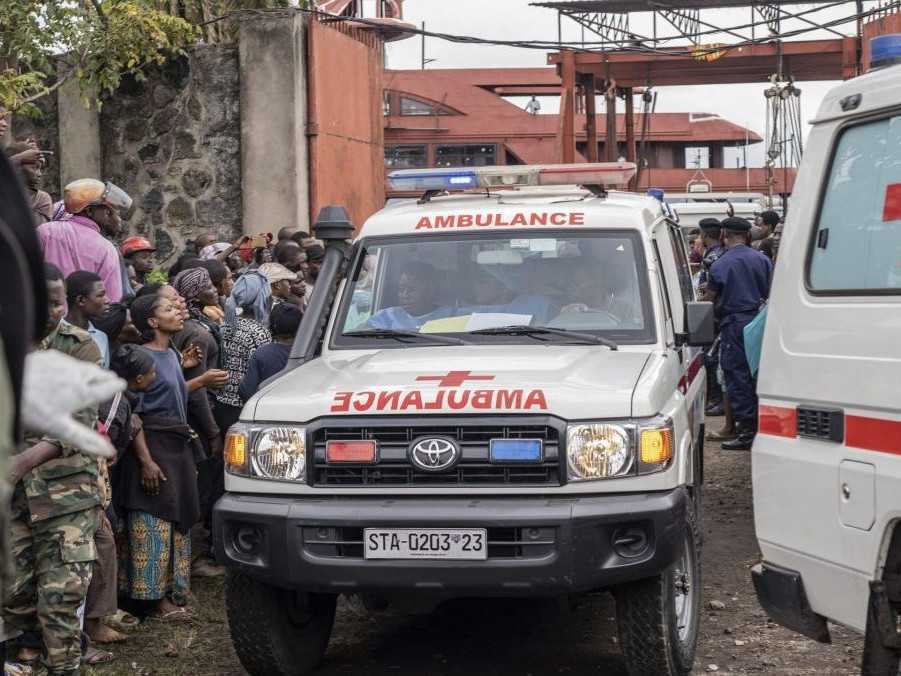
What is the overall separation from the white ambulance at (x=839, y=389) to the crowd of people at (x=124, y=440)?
228 cm

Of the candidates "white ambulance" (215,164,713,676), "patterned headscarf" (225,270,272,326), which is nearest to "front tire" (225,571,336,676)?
"white ambulance" (215,164,713,676)

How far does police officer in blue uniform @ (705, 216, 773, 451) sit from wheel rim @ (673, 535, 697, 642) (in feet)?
19.7

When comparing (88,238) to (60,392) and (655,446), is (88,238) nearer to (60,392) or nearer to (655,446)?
(655,446)

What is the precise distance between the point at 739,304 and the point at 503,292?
593 centimetres

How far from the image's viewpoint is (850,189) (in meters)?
4.21

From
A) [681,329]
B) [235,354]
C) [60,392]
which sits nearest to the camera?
[60,392]

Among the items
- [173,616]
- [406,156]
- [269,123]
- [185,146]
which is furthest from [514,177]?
[406,156]

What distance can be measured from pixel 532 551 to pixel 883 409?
5.16ft

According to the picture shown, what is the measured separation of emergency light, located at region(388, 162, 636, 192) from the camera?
7.29 metres

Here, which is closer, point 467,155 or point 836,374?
point 836,374

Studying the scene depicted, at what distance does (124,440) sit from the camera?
6055mm

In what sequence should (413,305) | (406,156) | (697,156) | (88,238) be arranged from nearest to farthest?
(413,305)
(88,238)
(406,156)
(697,156)

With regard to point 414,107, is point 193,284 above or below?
below

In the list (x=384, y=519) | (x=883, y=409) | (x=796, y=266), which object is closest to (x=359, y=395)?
(x=384, y=519)
